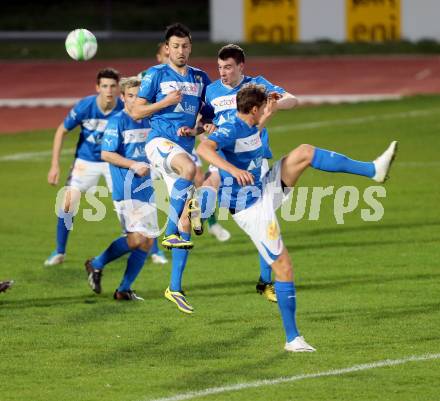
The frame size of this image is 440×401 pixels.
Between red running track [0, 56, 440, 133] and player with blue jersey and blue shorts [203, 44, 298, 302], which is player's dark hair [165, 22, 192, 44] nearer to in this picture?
player with blue jersey and blue shorts [203, 44, 298, 302]

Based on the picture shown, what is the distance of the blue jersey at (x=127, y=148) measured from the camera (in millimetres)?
12711

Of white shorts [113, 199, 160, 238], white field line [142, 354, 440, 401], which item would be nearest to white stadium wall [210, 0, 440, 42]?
white shorts [113, 199, 160, 238]

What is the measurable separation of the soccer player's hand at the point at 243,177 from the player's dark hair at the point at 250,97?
627 mm

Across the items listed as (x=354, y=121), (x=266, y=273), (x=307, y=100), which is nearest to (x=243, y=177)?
(x=266, y=273)

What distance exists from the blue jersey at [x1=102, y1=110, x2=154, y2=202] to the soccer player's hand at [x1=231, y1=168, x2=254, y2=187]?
2.98 meters

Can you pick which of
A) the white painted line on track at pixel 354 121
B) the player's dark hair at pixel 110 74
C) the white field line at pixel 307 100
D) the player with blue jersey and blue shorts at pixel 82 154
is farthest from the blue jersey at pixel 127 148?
the white field line at pixel 307 100

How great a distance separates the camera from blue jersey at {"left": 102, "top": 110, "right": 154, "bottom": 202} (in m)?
12.7

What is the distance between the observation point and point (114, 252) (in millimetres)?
12750

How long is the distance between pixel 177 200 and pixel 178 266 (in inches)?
25.3

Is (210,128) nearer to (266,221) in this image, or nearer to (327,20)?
(266,221)

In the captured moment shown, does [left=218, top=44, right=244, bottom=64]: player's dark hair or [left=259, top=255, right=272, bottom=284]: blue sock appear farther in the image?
[left=259, top=255, right=272, bottom=284]: blue sock

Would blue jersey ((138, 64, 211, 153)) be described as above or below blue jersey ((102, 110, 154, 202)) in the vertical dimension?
above

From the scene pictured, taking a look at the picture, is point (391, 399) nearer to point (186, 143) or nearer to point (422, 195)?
point (186, 143)

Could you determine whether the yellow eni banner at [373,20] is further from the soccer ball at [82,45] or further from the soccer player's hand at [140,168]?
the soccer player's hand at [140,168]
